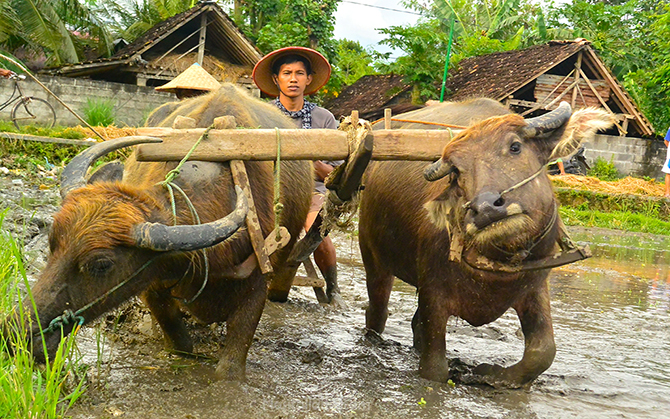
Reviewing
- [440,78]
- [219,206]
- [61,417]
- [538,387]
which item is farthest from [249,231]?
[440,78]

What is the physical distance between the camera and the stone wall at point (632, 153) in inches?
690

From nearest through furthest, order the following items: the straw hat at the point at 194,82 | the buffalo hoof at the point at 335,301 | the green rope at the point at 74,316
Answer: the green rope at the point at 74,316
the buffalo hoof at the point at 335,301
the straw hat at the point at 194,82

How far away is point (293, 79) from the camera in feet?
18.0

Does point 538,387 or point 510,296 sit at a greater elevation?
point 510,296

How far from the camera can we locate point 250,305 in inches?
146

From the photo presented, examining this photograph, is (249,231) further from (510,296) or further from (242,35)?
(242,35)

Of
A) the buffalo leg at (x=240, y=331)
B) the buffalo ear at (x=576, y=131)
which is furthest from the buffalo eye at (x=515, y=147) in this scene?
the buffalo leg at (x=240, y=331)

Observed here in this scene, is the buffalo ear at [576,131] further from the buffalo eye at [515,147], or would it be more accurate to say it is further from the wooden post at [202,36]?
the wooden post at [202,36]

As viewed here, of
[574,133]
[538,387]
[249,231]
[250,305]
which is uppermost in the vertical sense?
[574,133]

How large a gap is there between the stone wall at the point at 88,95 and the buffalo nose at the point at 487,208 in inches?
508

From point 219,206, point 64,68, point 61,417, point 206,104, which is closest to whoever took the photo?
point 61,417

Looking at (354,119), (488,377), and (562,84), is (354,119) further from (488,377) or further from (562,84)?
(562,84)

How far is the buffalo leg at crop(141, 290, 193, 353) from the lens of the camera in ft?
12.8

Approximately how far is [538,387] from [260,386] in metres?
1.73
